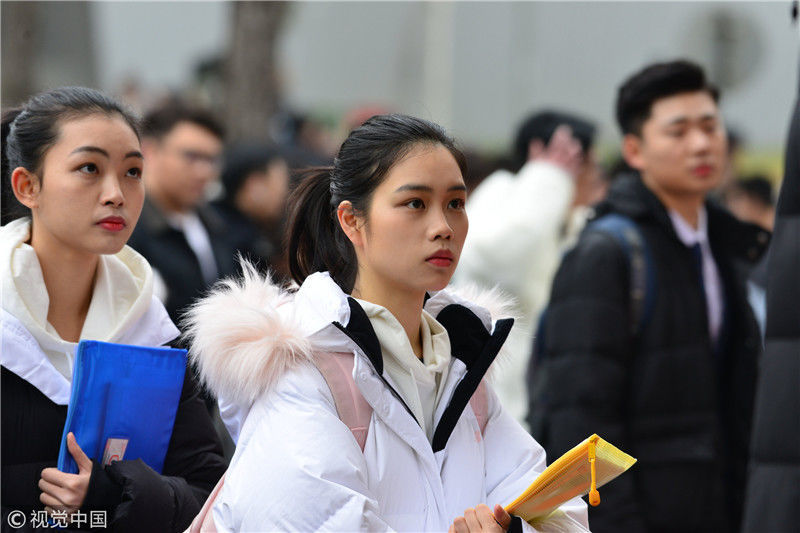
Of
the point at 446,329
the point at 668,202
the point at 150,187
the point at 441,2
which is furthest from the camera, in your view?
the point at 441,2

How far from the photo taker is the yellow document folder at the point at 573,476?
283 centimetres

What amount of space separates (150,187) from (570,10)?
434 inches

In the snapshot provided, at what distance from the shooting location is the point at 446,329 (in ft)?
11.0

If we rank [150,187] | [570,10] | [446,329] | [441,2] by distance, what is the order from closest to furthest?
[446,329] < [150,187] < [570,10] < [441,2]

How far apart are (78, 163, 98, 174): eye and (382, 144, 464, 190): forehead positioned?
2.83 feet

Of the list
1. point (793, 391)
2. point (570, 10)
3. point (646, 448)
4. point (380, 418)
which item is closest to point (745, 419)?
point (646, 448)

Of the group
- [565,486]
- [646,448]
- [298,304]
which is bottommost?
[646,448]

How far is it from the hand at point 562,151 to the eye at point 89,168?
149 inches

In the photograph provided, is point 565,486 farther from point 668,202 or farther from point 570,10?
point 570,10

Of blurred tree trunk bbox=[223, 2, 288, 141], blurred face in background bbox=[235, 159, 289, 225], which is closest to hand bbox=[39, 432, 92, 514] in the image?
blurred face in background bbox=[235, 159, 289, 225]

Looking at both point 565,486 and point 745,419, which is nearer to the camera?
point 565,486

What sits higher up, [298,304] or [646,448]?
[298,304]

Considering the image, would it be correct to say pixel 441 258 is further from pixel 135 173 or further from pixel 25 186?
pixel 25 186

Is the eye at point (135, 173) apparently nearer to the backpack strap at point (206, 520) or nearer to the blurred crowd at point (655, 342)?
the blurred crowd at point (655, 342)
